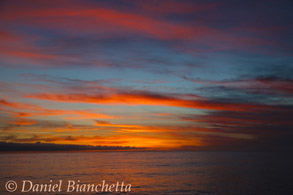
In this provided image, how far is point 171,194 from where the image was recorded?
124 ft

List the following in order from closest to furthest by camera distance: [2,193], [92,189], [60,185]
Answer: [2,193] → [92,189] → [60,185]

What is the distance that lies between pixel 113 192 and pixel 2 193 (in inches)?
672

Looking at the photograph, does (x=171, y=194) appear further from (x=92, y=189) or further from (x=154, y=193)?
(x=92, y=189)

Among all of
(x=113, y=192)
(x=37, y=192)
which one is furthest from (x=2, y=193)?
(x=113, y=192)

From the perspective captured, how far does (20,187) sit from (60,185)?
6633mm

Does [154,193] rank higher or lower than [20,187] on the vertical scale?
lower

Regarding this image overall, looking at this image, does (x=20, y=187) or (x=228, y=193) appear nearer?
(x=228, y=193)

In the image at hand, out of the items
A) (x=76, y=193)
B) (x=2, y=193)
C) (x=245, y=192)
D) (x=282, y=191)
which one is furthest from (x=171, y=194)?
(x=2, y=193)

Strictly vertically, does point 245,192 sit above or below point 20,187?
below

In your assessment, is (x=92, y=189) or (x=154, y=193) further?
(x=92, y=189)

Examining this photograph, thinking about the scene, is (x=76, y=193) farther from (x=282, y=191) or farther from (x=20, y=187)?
(x=282, y=191)

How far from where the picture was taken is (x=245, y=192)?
39219 millimetres

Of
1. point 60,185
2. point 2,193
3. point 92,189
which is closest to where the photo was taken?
point 2,193

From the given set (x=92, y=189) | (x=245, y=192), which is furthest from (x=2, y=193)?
(x=245, y=192)
